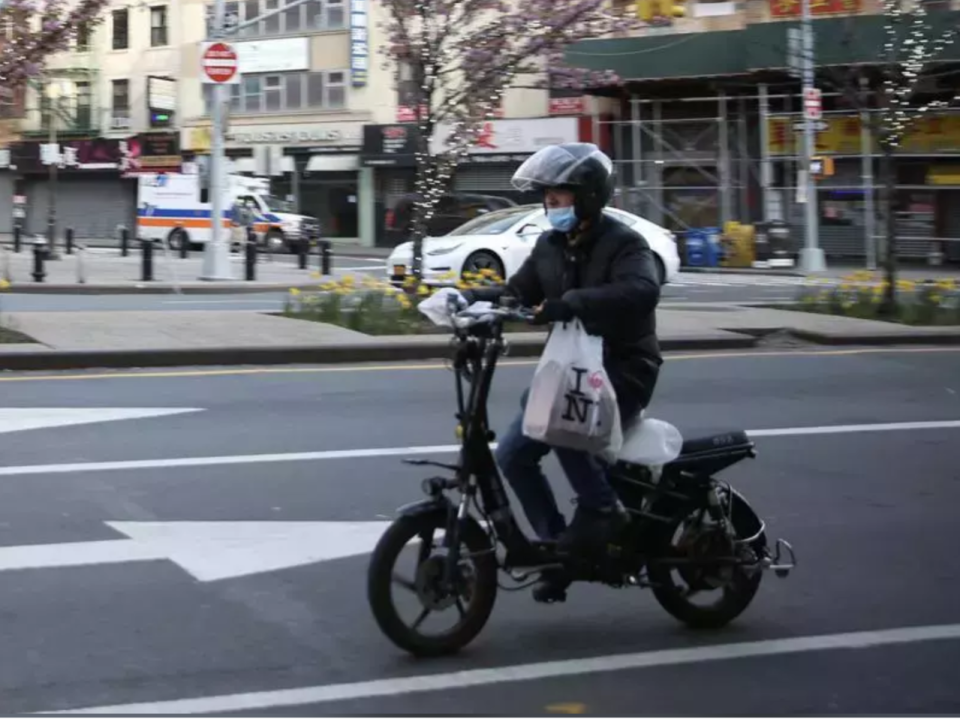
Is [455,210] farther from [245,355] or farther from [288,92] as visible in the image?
[245,355]

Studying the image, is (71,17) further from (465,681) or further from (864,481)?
(465,681)

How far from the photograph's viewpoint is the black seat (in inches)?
219

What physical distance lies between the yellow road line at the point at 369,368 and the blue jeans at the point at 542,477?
24.1 feet

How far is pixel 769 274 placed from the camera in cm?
3372

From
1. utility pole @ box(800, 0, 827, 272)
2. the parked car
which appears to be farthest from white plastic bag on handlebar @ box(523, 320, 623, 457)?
the parked car

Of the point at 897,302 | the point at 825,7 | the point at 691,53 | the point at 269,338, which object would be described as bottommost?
the point at 269,338

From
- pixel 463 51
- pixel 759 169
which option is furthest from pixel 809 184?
pixel 463 51

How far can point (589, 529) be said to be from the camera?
5.29m

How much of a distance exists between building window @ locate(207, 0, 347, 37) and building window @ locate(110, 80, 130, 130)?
22.5 ft

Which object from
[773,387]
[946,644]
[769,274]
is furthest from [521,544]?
[769,274]

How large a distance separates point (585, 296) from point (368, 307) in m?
11.0

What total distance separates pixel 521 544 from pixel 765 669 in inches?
38.5

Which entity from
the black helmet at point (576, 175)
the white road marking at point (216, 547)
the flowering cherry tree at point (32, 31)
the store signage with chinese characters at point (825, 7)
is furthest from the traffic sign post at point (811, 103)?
the black helmet at point (576, 175)


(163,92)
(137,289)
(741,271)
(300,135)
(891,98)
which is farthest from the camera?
(163,92)
